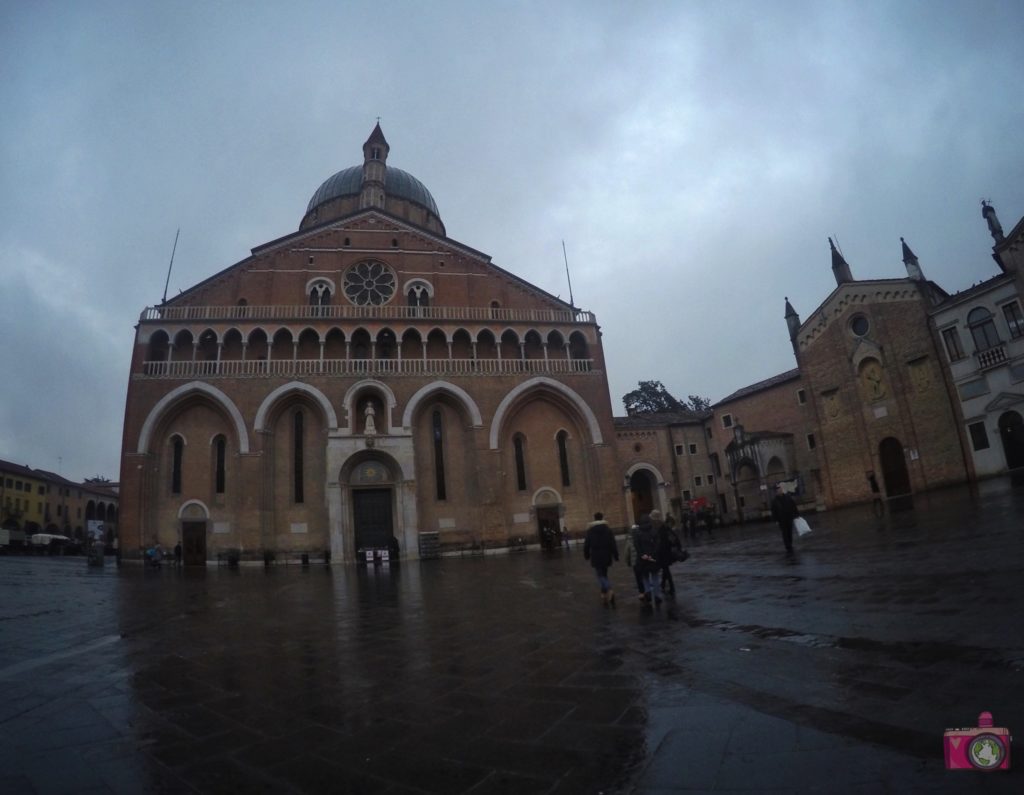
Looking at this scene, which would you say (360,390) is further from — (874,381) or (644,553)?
(874,381)

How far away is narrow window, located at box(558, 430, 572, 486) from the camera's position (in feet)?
90.8

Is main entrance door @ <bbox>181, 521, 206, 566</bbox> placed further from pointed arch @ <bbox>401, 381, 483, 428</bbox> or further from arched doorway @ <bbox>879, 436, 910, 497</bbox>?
arched doorway @ <bbox>879, 436, 910, 497</bbox>

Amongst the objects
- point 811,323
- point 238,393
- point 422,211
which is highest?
point 422,211

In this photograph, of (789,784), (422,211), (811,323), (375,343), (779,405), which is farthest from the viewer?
(422,211)

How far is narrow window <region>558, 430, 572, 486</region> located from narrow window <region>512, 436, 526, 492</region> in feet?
6.48

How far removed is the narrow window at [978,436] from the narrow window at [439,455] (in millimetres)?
24294

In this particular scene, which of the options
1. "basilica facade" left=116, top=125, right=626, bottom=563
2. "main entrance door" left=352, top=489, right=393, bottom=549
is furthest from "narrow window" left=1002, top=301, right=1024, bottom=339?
"main entrance door" left=352, top=489, right=393, bottom=549

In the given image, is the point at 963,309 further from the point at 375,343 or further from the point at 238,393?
the point at 238,393

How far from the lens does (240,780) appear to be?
2.59m

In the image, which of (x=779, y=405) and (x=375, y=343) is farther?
(x=779, y=405)

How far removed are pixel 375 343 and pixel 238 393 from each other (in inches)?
266

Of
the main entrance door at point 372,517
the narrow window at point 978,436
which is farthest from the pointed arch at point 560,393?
the narrow window at point 978,436

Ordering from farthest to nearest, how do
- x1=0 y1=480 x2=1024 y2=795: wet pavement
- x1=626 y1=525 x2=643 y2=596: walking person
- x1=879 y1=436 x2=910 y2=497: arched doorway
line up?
x1=879 y1=436 x2=910 y2=497: arched doorway → x1=626 y1=525 x2=643 y2=596: walking person → x1=0 y1=480 x2=1024 y2=795: wet pavement

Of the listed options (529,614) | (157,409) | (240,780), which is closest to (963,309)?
(529,614)
